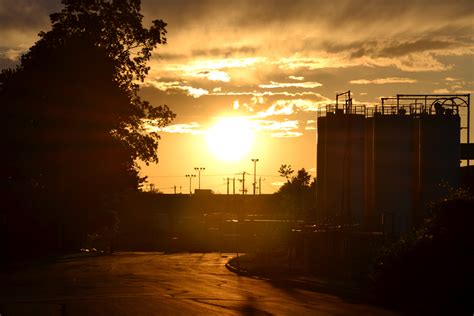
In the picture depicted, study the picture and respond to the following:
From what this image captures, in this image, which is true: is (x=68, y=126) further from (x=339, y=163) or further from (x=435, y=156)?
(x=435, y=156)

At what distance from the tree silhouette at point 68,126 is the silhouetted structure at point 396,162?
17.4 metres

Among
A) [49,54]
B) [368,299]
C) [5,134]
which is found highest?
[49,54]

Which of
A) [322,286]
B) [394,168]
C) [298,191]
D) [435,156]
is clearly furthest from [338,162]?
[298,191]

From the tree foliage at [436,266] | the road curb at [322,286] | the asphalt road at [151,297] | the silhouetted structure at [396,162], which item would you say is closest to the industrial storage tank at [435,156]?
the silhouetted structure at [396,162]

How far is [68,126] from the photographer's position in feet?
178

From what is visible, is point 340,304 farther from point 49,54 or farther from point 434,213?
point 49,54

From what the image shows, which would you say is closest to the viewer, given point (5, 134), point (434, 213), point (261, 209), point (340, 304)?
point (340, 304)

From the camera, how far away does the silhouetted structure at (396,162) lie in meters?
56.8

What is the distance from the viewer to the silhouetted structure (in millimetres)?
56812

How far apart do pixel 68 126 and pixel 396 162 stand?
Result: 1038 inches

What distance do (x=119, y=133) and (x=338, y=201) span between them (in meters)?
19.7

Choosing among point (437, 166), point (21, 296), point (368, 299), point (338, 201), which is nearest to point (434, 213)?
point (368, 299)

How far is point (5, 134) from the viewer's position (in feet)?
165

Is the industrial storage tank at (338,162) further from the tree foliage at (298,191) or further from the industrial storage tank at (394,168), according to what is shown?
the tree foliage at (298,191)
